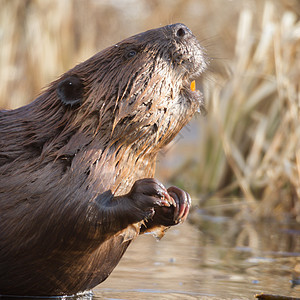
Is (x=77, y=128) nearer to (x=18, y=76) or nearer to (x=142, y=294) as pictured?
(x=142, y=294)

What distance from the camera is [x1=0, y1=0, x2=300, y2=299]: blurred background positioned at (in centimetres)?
329

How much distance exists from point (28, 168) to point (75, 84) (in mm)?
369

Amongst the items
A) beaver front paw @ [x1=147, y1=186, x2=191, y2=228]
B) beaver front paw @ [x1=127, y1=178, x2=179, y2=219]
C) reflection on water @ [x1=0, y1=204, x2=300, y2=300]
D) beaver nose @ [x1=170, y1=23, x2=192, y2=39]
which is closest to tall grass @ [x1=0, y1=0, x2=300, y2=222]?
reflection on water @ [x1=0, y1=204, x2=300, y2=300]

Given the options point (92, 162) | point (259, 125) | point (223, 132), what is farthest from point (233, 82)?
point (92, 162)

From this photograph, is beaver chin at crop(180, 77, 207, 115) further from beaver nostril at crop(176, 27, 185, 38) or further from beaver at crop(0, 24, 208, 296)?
beaver nostril at crop(176, 27, 185, 38)

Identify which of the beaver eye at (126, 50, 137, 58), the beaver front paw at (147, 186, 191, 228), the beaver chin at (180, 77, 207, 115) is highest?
the beaver eye at (126, 50, 137, 58)

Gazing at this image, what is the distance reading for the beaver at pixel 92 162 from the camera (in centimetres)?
255

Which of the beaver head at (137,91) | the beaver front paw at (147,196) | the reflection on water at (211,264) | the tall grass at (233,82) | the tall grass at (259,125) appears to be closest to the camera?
the beaver front paw at (147,196)

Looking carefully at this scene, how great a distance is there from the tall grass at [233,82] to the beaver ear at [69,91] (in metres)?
2.07

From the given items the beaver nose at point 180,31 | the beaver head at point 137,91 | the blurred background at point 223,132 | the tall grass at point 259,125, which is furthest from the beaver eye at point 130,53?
the tall grass at point 259,125

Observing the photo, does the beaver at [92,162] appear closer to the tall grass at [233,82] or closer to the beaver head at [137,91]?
the beaver head at [137,91]

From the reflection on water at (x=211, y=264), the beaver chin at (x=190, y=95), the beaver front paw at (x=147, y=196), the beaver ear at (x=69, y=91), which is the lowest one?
the reflection on water at (x=211, y=264)

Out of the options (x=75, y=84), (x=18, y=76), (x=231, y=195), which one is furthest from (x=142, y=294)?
(x=18, y=76)

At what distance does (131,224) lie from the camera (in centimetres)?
256
